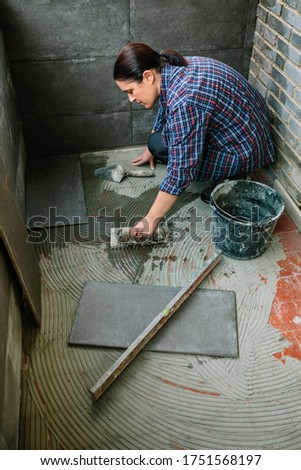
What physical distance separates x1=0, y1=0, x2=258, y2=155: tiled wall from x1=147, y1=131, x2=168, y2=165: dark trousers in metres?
0.42

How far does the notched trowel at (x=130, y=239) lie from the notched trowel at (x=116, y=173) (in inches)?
22.9

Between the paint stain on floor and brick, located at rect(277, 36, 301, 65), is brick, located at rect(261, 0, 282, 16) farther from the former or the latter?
the paint stain on floor

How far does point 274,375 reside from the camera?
1851mm

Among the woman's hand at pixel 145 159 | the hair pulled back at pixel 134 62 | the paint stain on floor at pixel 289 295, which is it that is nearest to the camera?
the hair pulled back at pixel 134 62

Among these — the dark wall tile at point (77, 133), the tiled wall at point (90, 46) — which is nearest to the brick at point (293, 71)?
the tiled wall at point (90, 46)

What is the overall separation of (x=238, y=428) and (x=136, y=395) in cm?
46

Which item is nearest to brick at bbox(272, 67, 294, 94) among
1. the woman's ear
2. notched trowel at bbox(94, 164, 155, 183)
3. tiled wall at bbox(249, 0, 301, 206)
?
tiled wall at bbox(249, 0, 301, 206)

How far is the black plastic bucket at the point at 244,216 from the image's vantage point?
2.15 metres

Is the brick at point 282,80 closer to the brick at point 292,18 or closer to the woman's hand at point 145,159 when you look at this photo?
the brick at point 292,18

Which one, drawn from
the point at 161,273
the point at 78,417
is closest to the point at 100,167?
the point at 161,273

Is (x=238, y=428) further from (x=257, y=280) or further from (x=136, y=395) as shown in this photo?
(x=257, y=280)

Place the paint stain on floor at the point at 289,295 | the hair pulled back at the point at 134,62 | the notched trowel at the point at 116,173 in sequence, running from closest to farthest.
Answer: the hair pulled back at the point at 134,62
the paint stain on floor at the point at 289,295
the notched trowel at the point at 116,173

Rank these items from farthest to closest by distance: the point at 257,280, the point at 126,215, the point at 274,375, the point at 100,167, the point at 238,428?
the point at 100,167
the point at 126,215
the point at 257,280
the point at 274,375
the point at 238,428

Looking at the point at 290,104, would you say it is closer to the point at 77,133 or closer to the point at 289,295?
the point at 289,295
